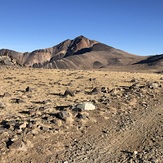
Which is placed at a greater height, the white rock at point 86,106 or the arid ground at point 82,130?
the white rock at point 86,106

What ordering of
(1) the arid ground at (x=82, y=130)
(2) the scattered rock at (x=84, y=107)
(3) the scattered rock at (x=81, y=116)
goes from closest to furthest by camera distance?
(1) the arid ground at (x=82, y=130)
(3) the scattered rock at (x=81, y=116)
(2) the scattered rock at (x=84, y=107)

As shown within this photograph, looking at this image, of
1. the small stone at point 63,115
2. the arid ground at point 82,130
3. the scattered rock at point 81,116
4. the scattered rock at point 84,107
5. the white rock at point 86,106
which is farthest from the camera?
the white rock at point 86,106

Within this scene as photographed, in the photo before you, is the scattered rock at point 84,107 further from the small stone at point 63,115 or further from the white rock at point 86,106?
the small stone at point 63,115

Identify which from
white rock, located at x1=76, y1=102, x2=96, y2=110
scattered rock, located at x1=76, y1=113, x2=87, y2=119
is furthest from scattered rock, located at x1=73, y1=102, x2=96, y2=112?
scattered rock, located at x1=76, y1=113, x2=87, y2=119

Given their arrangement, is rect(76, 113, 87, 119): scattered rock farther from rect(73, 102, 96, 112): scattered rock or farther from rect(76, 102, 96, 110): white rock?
rect(76, 102, 96, 110): white rock

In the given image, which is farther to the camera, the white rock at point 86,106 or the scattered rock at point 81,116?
the white rock at point 86,106

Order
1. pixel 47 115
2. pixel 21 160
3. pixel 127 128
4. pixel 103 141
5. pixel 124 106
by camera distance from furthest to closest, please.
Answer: pixel 124 106 → pixel 47 115 → pixel 127 128 → pixel 103 141 → pixel 21 160

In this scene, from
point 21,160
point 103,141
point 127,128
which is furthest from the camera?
point 127,128

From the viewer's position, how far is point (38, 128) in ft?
48.0

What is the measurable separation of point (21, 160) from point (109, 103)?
9750 millimetres

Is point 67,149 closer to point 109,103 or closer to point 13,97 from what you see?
point 109,103

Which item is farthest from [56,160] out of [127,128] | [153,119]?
[153,119]

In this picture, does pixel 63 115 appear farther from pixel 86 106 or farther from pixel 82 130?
pixel 86 106

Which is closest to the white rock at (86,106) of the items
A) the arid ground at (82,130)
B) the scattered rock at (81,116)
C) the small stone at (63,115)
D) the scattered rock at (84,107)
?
the scattered rock at (84,107)
